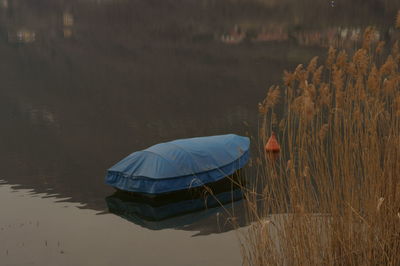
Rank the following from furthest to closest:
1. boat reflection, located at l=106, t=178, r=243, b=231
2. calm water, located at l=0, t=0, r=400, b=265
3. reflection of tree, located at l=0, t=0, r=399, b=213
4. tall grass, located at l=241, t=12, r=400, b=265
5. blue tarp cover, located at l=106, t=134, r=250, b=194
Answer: reflection of tree, located at l=0, t=0, r=399, b=213 → blue tarp cover, located at l=106, t=134, r=250, b=194 → boat reflection, located at l=106, t=178, r=243, b=231 → calm water, located at l=0, t=0, r=400, b=265 → tall grass, located at l=241, t=12, r=400, b=265

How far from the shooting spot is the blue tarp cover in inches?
450

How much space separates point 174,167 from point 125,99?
15.7 metres

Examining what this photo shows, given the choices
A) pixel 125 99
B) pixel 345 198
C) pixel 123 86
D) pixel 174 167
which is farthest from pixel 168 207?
pixel 123 86

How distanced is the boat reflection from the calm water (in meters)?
0.08

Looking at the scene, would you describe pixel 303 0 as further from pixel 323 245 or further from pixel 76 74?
pixel 323 245

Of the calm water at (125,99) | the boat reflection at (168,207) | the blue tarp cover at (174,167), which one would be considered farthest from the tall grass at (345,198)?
the blue tarp cover at (174,167)

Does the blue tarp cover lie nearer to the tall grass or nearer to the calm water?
the calm water

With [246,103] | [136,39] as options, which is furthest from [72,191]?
[136,39]

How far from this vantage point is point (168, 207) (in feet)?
38.3

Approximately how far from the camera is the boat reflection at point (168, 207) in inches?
436

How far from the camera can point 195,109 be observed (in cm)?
2353

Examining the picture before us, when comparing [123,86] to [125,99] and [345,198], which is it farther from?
[345,198]

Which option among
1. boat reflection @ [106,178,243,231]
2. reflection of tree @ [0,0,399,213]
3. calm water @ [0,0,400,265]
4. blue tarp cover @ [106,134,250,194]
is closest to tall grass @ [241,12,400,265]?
calm water @ [0,0,400,265]

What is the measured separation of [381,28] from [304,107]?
1562 inches
